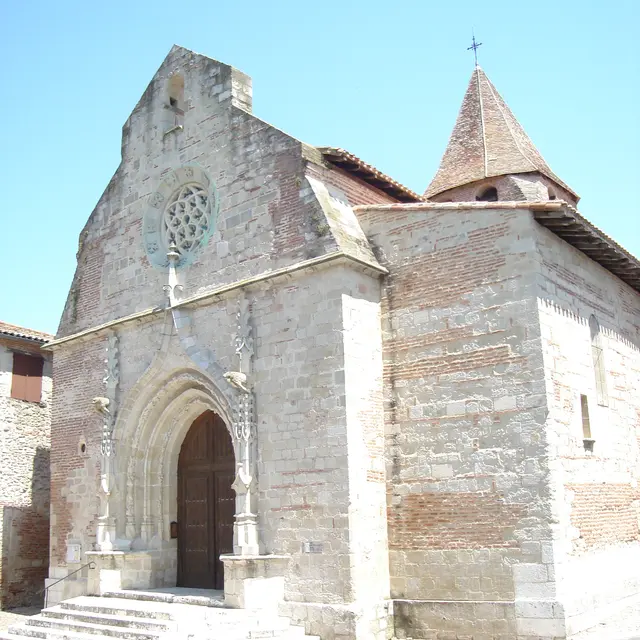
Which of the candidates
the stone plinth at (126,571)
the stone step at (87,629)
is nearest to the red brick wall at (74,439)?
the stone plinth at (126,571)

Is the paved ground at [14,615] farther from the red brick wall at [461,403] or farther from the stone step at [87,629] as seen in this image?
the red brick wall at [461,403]

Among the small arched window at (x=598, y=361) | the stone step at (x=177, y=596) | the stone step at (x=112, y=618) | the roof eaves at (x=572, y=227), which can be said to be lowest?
the stone step at (x=112, y=618)

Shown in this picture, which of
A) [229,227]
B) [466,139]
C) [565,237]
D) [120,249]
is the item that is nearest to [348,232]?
[229,227]

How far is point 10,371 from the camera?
17781 millimetres

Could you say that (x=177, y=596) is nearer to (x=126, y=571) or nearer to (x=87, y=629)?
(x=87, y=629)

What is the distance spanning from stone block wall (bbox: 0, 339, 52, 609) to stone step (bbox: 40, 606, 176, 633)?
5.02 metres

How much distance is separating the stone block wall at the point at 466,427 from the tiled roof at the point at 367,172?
1.51 metres

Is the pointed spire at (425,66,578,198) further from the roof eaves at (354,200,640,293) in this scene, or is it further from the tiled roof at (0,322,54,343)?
the tiled roof at (0,322,54,343)

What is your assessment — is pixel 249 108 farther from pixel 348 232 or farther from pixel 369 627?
pixel 369 627

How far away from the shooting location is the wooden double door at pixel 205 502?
42.0 feet

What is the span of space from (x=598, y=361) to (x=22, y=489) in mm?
12676

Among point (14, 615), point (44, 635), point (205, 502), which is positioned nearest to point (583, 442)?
point (205, 502)

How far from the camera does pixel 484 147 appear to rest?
774 inches

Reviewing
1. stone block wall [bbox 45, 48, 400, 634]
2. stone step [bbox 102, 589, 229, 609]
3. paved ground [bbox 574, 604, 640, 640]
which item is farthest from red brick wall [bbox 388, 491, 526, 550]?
stone step [bbox 102, 589, 229, 609]
